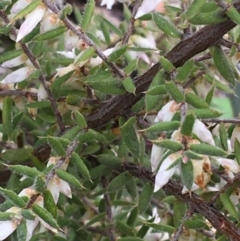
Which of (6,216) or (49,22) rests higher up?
(49,22)

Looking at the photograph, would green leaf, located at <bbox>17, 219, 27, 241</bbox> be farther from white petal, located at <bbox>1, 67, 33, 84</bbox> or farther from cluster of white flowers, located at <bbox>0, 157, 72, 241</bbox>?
white petal, located at <bbox>1, 67, 33, 84</bbox>

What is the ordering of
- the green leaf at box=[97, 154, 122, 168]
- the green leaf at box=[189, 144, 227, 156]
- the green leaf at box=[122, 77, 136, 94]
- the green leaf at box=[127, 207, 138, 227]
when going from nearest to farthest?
the green leaf at box=[189, 144, 227, 156] < the green leaf at box=[122, 77, 136, 94] < the green leaf at box=[97, 154, 122, 168] < the green leaf at box=[127, 207, 138, 227]

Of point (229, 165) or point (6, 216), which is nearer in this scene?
point (6, 216)

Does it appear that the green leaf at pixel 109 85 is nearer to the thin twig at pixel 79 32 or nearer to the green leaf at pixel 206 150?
the thin twig at pixel 79 32

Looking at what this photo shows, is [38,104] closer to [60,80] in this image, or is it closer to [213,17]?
[60,80]

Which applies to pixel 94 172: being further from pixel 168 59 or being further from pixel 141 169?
pixel 168 59

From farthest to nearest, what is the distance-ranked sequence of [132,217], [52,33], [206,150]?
[132,217] < [52,33] < [206,150]

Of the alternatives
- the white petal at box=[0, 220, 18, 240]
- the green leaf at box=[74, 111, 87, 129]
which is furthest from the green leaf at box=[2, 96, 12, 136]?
the white petal at box=[0, 220, 18, 240]

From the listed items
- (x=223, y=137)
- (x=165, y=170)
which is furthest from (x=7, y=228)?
(x=223, y=137)
